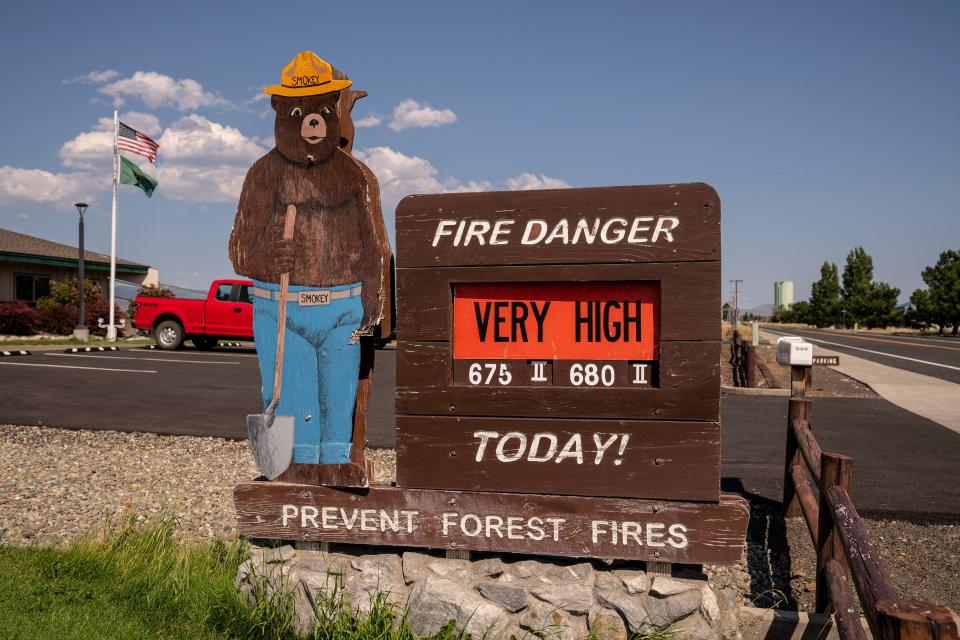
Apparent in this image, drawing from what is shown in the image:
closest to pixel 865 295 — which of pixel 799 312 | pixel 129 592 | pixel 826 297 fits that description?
pixel 826 297

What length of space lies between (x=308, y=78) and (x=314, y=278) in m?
1.03

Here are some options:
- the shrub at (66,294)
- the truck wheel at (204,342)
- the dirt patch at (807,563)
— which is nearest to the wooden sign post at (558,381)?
the dirt patch at (807,563)

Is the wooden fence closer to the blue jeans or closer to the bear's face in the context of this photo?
the blue jeans

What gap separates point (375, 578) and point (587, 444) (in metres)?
1.24

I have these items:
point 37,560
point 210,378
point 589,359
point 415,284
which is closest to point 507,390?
point 589,359

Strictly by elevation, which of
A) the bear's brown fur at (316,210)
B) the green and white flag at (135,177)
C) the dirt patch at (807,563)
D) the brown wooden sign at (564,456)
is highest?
the green and white flag at (135,177)

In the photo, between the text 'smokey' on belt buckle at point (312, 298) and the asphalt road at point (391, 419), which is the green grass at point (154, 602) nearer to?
the text 'smokey' on belt buckle at point (312, 298)

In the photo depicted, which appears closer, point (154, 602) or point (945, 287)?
point (154, 602)

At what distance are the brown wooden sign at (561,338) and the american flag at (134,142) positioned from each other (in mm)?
26544

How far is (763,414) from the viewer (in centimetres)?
1139

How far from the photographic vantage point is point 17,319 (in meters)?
25.7

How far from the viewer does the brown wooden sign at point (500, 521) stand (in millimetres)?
3324

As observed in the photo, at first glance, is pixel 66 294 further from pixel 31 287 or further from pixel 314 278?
pixel 314 278

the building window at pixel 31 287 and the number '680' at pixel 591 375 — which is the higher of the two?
the building window at pixel 31 287
